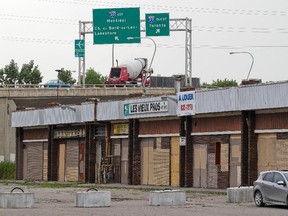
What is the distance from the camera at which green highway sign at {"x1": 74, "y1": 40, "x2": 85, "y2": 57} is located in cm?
8156

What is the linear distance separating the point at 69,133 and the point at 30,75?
365 feet

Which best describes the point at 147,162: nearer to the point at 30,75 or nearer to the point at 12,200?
the point at 12,200

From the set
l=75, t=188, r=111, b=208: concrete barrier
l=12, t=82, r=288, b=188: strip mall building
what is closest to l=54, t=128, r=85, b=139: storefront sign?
l=12, t=82, r=288, b=188: strip mall building

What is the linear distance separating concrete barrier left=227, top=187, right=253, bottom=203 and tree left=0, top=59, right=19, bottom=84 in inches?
5555

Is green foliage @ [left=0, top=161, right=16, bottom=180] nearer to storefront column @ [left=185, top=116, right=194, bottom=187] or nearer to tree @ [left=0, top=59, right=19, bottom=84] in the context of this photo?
storefront column @ [left=185, top=116, right=194, bottom=187]

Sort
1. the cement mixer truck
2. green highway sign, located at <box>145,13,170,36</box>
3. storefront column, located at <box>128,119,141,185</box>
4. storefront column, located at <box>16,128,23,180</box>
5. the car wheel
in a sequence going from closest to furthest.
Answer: the car wheel, storefront column, located at <box>128,119,141,185</box>, storefront column, located at <box>16,128,23,180</box>, green highway sign, located at <box>145,13,170,36</box>, the cement mixer truck

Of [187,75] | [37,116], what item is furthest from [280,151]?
[187,75]

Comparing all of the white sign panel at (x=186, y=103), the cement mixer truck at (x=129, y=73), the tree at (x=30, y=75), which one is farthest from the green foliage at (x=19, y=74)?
the white sign panel at (x=186, y=103)

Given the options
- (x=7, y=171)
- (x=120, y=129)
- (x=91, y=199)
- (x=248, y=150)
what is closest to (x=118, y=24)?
(x=7, y=171)

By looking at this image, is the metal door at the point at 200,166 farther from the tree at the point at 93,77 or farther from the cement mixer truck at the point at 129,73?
the tree at the point at 93,77

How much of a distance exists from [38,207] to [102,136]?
1120 inches

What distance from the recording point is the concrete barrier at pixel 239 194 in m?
35.0

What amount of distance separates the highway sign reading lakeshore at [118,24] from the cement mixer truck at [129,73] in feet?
84.9

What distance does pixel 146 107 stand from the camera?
53.9m
